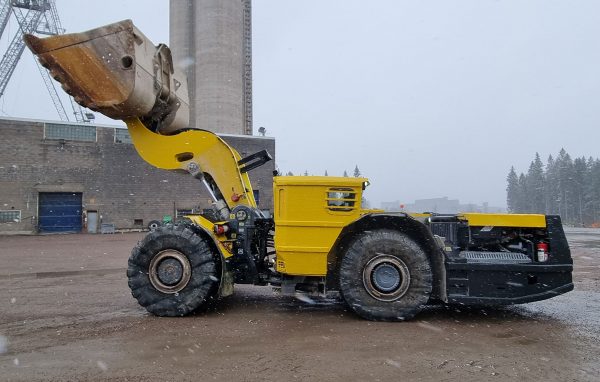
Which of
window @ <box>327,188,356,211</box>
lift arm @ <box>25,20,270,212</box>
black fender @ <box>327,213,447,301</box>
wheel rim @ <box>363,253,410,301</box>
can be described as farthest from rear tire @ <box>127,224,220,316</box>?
wheel rim @ <box>363,253,410,301</box>

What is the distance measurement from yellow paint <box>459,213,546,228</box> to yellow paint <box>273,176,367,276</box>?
166 centimetres

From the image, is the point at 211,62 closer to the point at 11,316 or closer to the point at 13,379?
the point at 11,316

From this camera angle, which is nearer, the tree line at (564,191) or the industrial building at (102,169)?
the industrial building at (102,169)

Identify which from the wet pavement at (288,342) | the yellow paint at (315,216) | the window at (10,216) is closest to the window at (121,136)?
the window at (10,216)

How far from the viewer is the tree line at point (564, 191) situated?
2648 inches

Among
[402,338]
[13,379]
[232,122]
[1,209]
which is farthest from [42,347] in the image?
[232,122]

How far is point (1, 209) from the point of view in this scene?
25.5 meters

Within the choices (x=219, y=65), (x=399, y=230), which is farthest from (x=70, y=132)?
(x=399, y=230)

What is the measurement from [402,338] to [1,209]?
27.9 m

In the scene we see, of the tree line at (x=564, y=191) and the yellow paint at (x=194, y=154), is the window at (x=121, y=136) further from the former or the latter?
the tree line at (x=564, y=191)

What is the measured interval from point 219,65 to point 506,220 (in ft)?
114

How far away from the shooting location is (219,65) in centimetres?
3728

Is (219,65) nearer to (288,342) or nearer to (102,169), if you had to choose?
(102,169)

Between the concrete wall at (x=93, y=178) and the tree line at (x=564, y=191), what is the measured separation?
175 feet
